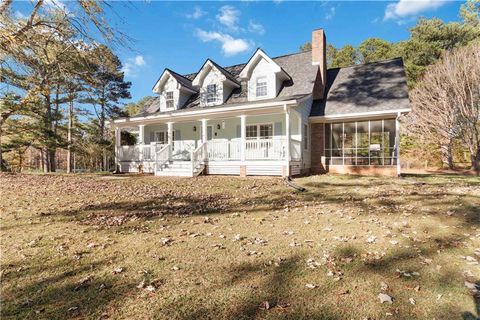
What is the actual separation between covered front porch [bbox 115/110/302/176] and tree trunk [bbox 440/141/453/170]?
42.5 feet

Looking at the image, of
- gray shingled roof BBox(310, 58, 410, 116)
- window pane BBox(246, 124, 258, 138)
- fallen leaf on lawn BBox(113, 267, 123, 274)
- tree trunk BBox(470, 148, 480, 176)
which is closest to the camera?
fallen leaf on lawn BBox(113, 267, 123, 274)

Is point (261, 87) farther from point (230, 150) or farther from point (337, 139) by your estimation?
point (337, 139)

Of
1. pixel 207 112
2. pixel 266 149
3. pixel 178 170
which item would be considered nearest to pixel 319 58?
pixel 266 149

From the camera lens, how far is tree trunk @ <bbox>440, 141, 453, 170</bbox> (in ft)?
66.3

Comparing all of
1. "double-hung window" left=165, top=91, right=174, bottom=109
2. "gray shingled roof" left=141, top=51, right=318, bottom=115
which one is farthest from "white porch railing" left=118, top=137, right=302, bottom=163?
"double-hung window" left=165, top=91, right=174, bottom=109

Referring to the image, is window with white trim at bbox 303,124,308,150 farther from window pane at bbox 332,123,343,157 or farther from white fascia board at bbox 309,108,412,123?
window pane at bbox 332,123,343,157

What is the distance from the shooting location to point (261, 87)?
1633 centimetres

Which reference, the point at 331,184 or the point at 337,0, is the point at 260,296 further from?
the point at 337,0

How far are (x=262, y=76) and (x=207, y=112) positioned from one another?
4.10 meters

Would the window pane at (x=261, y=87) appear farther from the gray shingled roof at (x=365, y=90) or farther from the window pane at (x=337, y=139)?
the window pane at (x=337, y=139)

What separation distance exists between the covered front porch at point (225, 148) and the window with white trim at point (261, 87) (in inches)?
50.7

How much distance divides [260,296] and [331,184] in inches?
327

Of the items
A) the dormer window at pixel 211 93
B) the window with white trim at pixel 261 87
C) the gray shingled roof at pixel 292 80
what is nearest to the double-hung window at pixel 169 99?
the gray shingled roof at pixel 292 80

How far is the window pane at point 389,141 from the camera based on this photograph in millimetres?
14914
